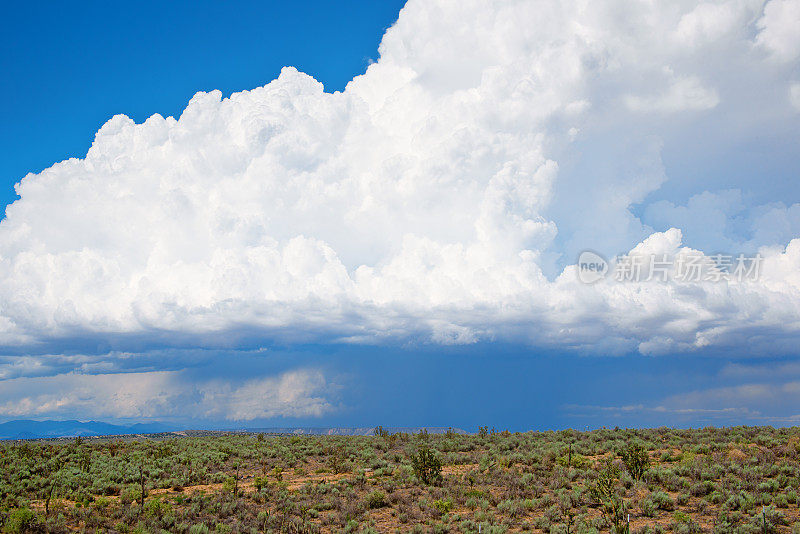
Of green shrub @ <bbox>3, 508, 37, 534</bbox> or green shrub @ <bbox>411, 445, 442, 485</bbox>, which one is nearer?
green shrub @ <bbox>3, 508, 37, 534</bbox>

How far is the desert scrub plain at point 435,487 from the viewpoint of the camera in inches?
808

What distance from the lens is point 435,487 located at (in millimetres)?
26000

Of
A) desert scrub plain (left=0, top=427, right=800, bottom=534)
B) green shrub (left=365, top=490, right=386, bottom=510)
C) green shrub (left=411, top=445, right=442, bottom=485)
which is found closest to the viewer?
desert scrub plain (left=0, top=427, right=800, bottom=534)

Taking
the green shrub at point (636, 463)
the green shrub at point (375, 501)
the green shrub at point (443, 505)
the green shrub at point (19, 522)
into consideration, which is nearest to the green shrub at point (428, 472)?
the green shrub at point (375, 501)

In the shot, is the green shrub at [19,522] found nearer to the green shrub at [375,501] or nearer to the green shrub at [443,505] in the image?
the green shrub at [375,501]

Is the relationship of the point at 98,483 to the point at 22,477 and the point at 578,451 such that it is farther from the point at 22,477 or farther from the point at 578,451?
the point at 578,451

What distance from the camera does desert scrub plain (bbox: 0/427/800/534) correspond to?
808 inches

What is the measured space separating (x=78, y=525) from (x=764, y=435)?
40.0 m

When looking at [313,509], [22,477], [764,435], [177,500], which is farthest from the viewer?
[764,435]

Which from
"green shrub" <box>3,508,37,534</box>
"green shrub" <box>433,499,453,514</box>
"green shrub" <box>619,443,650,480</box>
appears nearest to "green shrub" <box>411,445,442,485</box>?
"green shrub" <box>433,499,453,514</box>

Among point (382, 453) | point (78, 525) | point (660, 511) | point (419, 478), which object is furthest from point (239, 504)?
point (660, 511)

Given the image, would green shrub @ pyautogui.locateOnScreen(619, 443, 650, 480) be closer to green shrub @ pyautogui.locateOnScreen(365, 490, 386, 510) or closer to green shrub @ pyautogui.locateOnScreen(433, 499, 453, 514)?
green shrub @ pyautogui.locateOnScreen(433, 499, 453, 514)

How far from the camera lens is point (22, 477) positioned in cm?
3002

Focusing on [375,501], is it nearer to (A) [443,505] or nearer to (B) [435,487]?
(A) [443,505]
